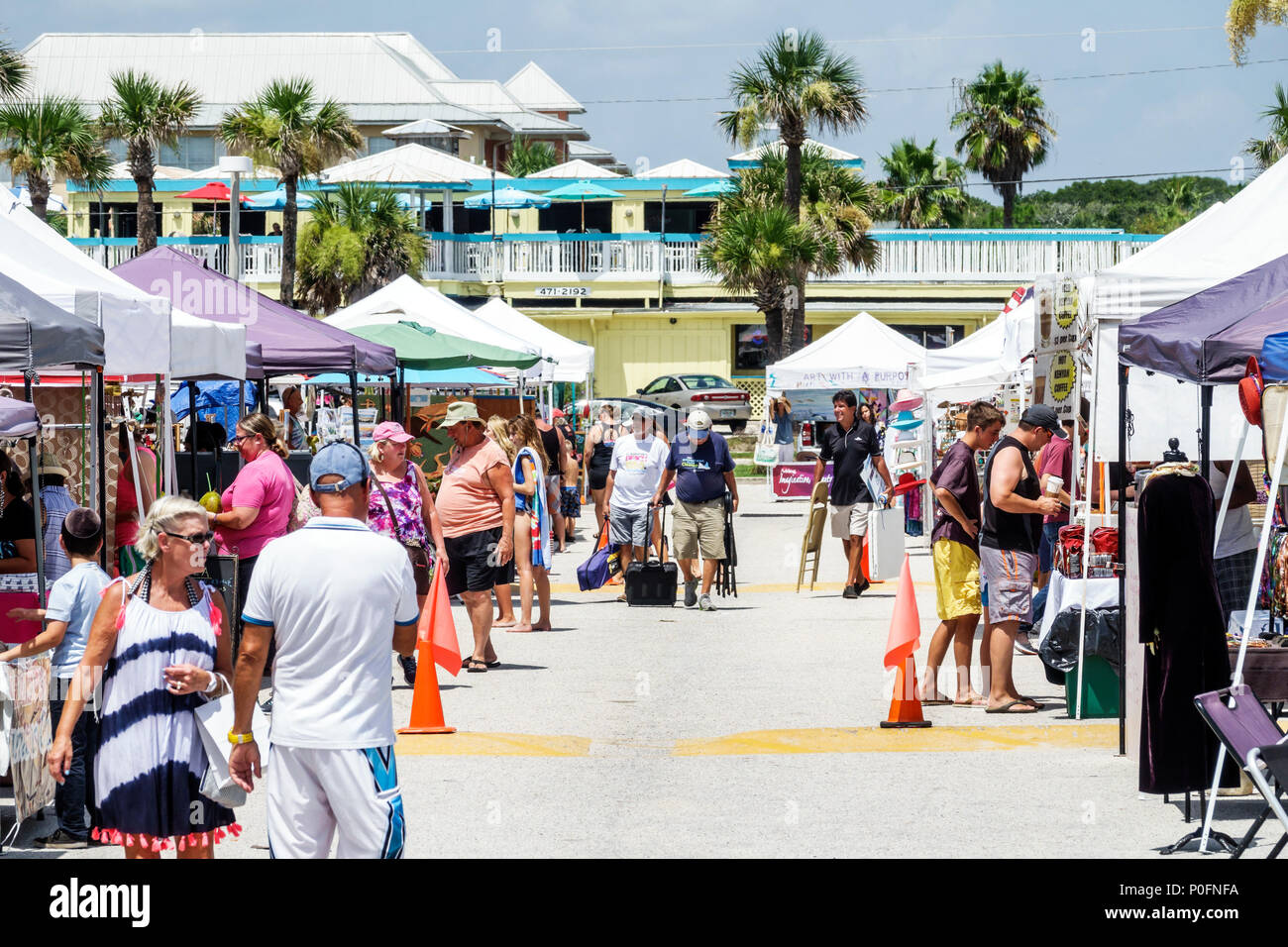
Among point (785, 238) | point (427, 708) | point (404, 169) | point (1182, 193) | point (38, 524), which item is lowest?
point (427, 708)

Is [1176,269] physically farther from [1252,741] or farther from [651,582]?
[651,582]

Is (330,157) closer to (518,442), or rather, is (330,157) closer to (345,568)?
(518,442)

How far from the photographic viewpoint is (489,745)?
973 centimetres

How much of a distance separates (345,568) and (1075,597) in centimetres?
589

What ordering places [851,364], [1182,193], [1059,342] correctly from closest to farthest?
[1059,342] → [851,364] → [1182,193]

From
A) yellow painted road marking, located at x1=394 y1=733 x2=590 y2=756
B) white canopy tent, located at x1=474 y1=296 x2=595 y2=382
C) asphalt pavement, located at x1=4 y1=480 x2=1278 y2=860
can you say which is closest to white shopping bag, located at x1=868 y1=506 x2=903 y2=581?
asphalt pavement, located at x1=4 y1=480 x2=1278 y2=860

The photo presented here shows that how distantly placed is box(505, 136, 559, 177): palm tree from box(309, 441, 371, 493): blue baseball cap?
6197 centimetres

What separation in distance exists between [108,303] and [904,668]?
200 inches

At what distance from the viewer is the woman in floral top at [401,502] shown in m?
11.3

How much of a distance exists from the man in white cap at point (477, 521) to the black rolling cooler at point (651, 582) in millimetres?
4238

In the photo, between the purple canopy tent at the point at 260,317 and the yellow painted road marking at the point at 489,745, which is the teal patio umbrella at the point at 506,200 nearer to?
the purple canopy tent at the point at 260,317

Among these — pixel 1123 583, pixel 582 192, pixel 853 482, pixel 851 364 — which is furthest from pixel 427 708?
pixel 582 192

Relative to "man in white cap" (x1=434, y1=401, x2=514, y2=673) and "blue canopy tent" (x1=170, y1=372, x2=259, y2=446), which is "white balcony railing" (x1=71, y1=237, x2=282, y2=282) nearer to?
"blue canopy tent" (x1=170, y1=372, x2=259, y2=446)

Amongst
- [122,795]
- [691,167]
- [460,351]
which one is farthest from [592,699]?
[691,167]
